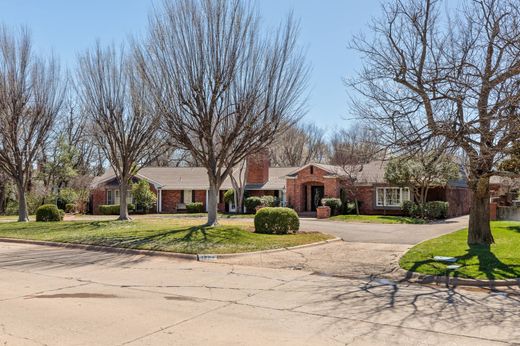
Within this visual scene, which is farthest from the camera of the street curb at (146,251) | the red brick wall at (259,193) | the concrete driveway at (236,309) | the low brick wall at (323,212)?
the red brick wall at (259,193)

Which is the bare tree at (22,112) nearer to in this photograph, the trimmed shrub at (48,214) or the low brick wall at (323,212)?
the trimmed shrub at (48,214)

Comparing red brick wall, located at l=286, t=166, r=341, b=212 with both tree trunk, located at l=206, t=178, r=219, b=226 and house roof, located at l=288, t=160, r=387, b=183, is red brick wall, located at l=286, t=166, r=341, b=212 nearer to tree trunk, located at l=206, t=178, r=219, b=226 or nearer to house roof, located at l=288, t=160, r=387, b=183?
house roof, located at l=288, t=160, r=387, b=183

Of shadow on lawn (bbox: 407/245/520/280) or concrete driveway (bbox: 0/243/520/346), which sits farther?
shadow on lawn (bbox: 407/245/520/280)

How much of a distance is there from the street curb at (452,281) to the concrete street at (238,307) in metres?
0.46

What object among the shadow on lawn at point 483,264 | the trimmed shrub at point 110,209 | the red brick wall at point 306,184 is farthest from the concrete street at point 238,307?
the trimmed shrub at point 110,209

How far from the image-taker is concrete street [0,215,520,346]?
634cm

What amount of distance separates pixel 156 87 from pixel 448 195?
22.7m

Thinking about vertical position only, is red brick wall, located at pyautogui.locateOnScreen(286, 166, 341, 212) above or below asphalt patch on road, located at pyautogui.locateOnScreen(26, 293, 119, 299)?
above

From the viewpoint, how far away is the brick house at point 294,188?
112ft

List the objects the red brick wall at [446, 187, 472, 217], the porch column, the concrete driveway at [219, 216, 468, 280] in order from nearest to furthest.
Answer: the concrete driveway at [219, 216, 468, 280], the red brick wall at [446, 187, 472, 217], the porch column

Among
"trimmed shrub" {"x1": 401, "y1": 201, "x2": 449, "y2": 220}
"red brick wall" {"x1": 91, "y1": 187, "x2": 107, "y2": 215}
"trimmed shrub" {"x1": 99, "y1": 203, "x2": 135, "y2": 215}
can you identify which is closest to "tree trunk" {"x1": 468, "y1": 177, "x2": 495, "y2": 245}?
"trimmed shrub" {"x1": 401, "y1": 201, "x2": 449, "y2": 220}

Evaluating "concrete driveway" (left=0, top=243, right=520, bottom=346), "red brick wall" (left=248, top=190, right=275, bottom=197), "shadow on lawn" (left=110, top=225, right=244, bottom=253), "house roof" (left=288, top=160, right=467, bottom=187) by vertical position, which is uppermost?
"house roof" (left=288, top=160, right=467, bottom=187)

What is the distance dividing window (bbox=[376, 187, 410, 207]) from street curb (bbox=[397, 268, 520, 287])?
2330 centimetres

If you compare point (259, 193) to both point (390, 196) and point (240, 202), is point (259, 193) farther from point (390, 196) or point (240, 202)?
point (390, 196)
